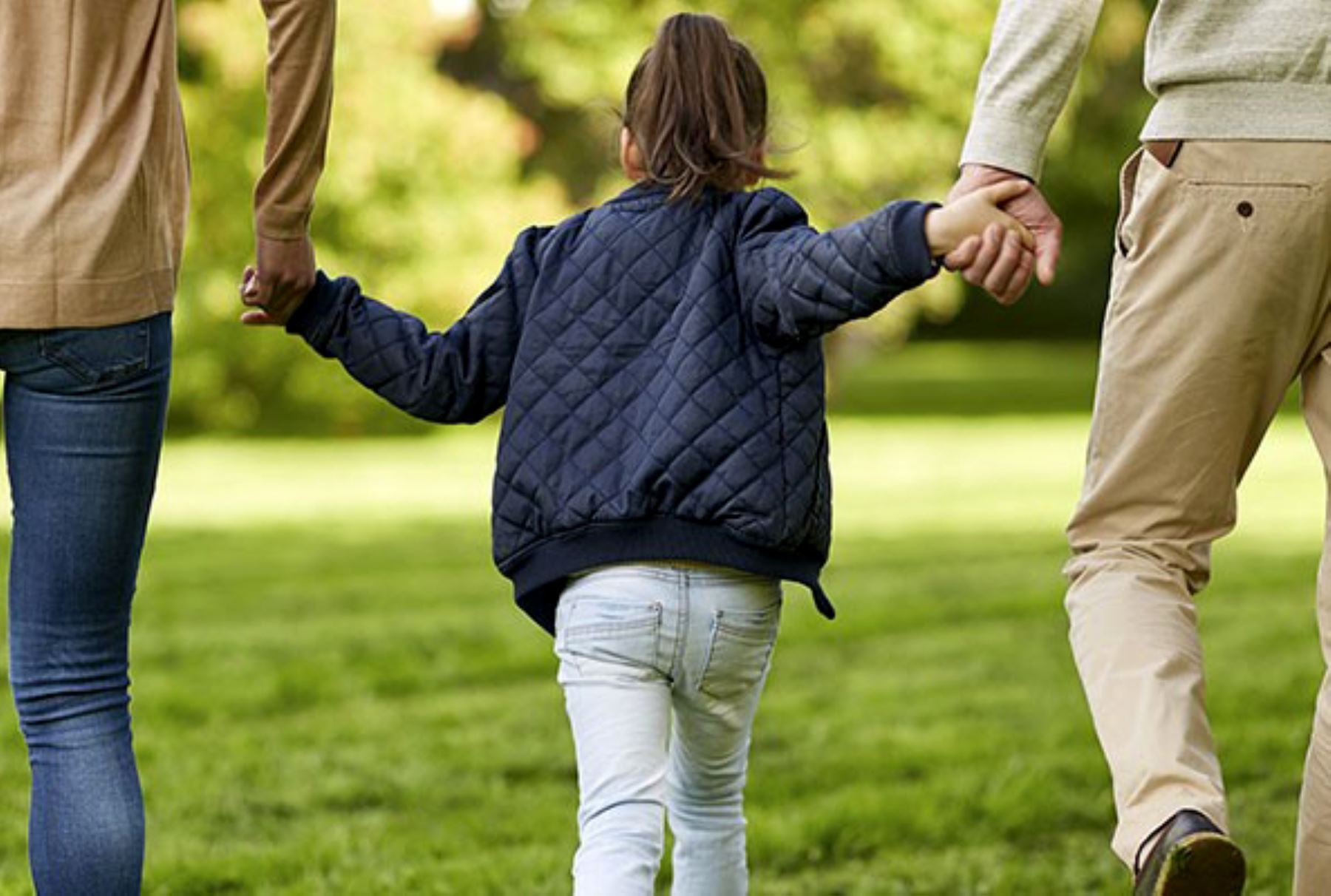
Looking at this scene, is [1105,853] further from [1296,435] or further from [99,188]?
[1296,435]

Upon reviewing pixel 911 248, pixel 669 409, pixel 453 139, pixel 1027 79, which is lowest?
pixel 453 139

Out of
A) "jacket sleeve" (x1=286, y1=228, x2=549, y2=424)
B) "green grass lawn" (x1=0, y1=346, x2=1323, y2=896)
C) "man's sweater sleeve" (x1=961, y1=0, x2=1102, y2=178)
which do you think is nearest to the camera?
"man's sweater sleeve" (x1=961, y1=0, x2=1102, y2=178)

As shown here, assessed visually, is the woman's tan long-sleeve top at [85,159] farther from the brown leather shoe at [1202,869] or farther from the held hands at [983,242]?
the brown leather shoe at [1202,869]

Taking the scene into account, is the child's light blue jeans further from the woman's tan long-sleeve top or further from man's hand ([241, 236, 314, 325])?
the woman's tan long-sleeve top

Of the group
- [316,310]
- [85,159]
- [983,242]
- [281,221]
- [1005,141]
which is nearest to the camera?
[85,159]

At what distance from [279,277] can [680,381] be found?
2.08 feet

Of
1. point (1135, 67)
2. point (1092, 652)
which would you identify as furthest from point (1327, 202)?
point (1135, 67)

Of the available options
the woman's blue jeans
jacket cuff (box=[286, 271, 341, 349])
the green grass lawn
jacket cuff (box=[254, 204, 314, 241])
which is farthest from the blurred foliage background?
the woman's blue jeans

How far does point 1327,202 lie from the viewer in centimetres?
318

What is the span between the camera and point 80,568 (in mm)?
3146

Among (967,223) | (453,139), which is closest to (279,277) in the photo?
(967,223)

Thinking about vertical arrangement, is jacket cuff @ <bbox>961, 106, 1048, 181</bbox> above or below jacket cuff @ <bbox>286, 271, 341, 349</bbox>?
above

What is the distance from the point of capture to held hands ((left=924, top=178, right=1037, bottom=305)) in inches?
125

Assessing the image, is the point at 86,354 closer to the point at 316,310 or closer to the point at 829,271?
the point at 316,310
